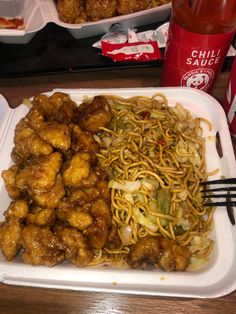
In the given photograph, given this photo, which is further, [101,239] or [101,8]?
[101,8]

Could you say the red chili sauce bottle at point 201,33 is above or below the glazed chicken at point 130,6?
above

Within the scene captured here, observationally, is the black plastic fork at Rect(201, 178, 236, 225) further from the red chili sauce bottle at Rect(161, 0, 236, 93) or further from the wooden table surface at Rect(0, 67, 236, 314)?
the red chili sauce bottle at Rect(161, 0, 236, 93)

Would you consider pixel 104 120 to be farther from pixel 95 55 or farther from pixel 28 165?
pixel 95 55

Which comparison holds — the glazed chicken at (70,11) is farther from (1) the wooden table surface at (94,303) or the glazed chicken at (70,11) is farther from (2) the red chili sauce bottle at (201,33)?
(1) the wooden table surface at (94,303)

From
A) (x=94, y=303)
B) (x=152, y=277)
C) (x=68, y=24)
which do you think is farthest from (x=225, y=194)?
(x=68, y=24)

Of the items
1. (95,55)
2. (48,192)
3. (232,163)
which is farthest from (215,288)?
(95,55)

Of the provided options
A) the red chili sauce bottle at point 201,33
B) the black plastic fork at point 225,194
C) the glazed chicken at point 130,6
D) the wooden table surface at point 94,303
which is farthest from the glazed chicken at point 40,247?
the glazed chicken at point 130,6

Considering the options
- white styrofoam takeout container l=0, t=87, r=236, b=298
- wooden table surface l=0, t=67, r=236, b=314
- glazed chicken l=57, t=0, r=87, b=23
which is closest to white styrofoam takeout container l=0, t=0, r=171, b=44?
glazed chicken l=57, t=0, r=87, b=23
